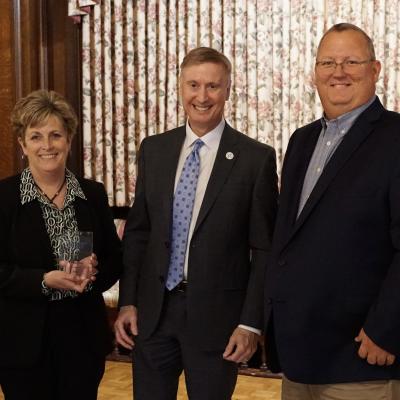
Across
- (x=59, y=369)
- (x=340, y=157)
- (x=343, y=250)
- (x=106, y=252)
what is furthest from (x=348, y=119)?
(x=59, y=369)

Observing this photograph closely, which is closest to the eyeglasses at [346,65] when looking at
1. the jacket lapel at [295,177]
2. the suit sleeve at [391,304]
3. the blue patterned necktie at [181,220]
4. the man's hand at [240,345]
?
the jacket lapel at [295,177]

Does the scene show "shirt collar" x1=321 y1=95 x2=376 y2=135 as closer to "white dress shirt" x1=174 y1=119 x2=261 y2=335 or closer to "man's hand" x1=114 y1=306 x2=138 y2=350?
"white dress shirt" x1=174 y1=119 x2=261 y2=335

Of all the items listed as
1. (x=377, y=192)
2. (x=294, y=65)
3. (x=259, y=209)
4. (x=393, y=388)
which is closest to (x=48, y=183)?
(x=259, y=209)

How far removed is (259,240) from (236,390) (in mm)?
1952

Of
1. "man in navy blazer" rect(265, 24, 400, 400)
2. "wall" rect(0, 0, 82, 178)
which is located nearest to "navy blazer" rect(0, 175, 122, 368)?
"man in navy blazer" rect(265, 24, 400, 400)

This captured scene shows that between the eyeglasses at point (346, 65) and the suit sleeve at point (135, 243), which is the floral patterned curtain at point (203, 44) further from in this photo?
the eyeglasses at point (346, 65)

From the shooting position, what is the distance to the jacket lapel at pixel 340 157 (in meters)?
1.78

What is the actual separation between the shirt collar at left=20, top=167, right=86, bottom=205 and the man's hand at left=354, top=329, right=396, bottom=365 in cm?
104

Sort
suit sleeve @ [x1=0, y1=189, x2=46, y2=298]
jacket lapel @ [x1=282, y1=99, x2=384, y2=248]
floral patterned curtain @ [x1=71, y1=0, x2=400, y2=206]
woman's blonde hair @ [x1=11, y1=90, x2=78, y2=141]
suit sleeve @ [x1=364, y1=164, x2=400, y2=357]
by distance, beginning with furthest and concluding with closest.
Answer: floral patterned curtain @ [x1=71, y1=0, x2=400, y2=206]
woman's blonde hair @ [x1=11, y1=90, x2=78, y2=141]
suit sleeve @ [x1=0, y1=189, x2=46, y2=298]
jacket lapel @ [x1=282, y1=99, x2=384, y2=248]
suit sleeve @ [x1=364, y1=164, x2=400, y2=357]

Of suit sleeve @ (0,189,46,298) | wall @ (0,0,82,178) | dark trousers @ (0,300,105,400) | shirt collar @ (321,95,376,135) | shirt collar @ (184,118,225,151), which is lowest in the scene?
dark trousers @ (0,300,105,400)

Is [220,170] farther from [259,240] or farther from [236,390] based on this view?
[236,390]

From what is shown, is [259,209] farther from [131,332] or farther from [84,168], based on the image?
[84,168]

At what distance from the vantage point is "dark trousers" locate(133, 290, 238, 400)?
2125 millimetres

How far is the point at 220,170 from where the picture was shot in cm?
214
